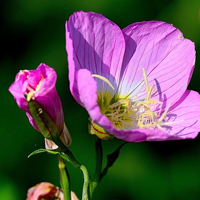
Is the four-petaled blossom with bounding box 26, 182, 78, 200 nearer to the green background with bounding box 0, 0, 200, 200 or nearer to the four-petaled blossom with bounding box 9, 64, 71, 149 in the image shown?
the four-petaled blossom with bounding box 9, 64, 71, 149

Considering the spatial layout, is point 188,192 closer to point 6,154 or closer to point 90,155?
point 90,155

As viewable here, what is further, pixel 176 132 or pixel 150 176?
pixel 150 176

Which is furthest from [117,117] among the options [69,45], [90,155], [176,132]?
[90,155]

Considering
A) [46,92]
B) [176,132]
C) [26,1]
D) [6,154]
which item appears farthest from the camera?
[26,1]

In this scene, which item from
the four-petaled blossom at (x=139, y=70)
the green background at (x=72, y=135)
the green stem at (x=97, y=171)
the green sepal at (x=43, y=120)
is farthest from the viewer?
the green background at (x=72, y=135)

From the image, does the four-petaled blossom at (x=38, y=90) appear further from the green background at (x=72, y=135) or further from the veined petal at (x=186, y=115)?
the green background at (x=72, y=135)

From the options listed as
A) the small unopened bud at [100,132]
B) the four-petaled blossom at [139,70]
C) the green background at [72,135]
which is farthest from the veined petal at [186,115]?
the green background at [72,135]
